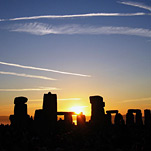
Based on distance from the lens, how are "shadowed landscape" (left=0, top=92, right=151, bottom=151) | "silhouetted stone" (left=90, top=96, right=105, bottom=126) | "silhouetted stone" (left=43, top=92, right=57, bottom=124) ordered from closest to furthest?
"shadowed landscape" (left=0, top=92, right=151, bottom=151), "silhouetted stone" (left=43, top=92, right=57, bottom=124), "silhouetted stone" (left=90, top=96, right=105, bottom=126)

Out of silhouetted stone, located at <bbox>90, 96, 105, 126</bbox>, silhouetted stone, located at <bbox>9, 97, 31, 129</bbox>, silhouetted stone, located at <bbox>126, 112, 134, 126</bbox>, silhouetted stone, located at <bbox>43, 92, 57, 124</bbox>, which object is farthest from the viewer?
silhouetted stone, located at <bbox>126, 112, 134, 126</bbox>

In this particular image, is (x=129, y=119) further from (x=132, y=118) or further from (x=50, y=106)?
(x=50, y=106)

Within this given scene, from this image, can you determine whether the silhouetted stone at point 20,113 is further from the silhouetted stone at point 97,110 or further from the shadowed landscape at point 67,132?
the silhouetted stone at point 97,110

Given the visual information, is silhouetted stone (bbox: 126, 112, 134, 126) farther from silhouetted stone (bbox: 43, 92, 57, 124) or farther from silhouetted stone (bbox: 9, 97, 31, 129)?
silhouetted stone (bbox: 9, 97, 31, 129)

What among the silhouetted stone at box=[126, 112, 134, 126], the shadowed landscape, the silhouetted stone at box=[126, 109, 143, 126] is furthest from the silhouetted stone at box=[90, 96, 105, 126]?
the silhouetted stone at box=[126, 109, 143, 126]

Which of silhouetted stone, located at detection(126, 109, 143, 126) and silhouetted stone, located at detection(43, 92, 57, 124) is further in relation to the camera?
silhouetted stone, located at detection(126, 109, 143, 126)

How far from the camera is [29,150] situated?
46.8ft

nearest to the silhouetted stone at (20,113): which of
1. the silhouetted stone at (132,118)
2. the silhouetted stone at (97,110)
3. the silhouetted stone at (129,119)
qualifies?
the silhouetted stone at (97,110)

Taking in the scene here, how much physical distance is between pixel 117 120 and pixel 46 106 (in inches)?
397

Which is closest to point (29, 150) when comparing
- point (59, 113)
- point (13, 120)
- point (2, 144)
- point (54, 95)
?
point (2, 144)

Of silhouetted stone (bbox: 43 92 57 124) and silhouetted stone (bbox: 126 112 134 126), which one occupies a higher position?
silhouetted stone (bbox: 43 92 57 124)

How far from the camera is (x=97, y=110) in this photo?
2869cm

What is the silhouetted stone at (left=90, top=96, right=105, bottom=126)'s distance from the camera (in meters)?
28.3

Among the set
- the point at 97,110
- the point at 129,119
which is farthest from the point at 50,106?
the point at 129,119
